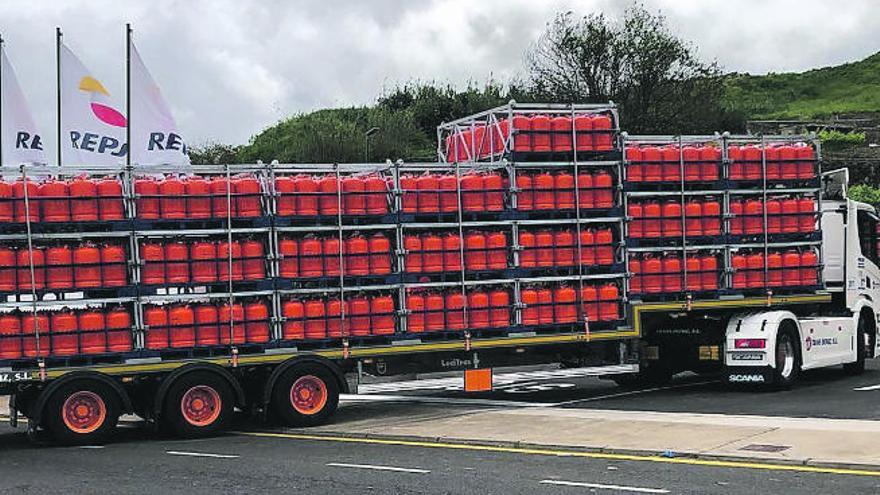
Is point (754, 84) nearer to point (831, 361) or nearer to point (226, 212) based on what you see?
point (831, 361)

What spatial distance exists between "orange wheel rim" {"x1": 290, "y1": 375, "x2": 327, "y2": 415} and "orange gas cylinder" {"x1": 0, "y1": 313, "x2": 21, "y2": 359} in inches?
148

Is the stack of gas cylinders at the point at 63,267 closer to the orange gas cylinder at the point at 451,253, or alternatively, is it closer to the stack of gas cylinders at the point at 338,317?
the stack of gas cylinders at the point at 338,317

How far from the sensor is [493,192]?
17.2 meters

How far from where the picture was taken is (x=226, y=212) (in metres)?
15.7

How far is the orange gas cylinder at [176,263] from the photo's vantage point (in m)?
15.4

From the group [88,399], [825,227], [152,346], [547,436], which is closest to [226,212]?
[152,346]

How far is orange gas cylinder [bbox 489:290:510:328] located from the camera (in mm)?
17141

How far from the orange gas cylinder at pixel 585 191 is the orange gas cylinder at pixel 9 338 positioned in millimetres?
8639

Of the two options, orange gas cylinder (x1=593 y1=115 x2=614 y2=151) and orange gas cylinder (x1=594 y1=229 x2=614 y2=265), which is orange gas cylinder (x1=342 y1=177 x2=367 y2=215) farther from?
orange gas cylinder (x1=593 y1=115 x2=614 y2=151)

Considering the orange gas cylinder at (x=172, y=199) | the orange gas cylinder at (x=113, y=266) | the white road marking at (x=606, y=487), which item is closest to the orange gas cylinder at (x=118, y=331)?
the orange gas cylinder at (x=113, y=266)

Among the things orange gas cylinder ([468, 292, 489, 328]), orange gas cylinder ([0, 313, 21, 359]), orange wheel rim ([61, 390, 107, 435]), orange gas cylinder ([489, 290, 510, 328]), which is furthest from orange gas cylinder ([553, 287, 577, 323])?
orange gas cylinder ([0, 313, 21, 359])

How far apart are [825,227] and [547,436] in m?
9.22

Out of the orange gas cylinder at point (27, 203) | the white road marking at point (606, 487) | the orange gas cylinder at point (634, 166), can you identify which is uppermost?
the orange gas cylinder at point (634, 166)

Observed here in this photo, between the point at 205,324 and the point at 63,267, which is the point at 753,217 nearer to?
the point at 205,324
